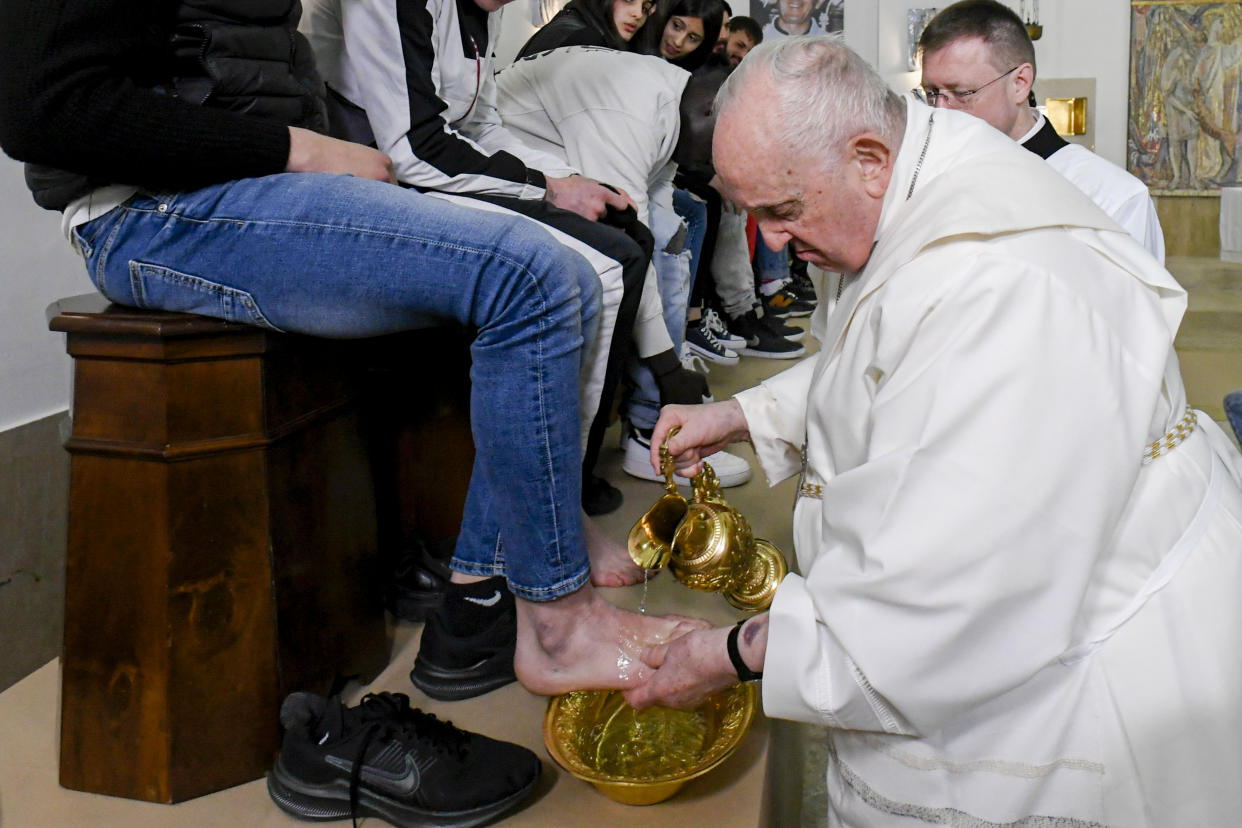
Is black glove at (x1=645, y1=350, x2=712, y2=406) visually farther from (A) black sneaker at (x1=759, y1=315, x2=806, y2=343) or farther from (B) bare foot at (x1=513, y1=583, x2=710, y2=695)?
(A) black sneaker at (x1=759, y1=315, x2=806, y2=343)

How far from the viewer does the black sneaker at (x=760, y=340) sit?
541cm

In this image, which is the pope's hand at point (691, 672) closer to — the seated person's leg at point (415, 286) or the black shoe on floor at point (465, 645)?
the seated person's leg at point (415, 286)

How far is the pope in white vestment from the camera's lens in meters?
1.16

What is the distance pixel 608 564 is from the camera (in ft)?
7.19

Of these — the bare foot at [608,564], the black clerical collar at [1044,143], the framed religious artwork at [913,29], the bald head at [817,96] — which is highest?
the framed religious artwork at [913,29]

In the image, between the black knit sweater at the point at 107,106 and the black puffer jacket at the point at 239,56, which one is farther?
the black puffer jacket at the point at 239,56

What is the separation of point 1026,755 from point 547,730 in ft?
2.26

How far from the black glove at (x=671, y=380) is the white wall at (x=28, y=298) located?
5.42 feet

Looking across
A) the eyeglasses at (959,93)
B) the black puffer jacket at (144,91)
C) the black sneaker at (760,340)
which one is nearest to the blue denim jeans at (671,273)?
the eyeglasses at (959,93)

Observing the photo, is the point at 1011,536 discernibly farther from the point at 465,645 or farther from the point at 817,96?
the point at 465,645

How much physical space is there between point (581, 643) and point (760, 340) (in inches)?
152

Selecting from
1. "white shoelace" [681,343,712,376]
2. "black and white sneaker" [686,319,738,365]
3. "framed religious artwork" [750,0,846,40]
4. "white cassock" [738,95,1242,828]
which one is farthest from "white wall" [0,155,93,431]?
"framed religious artwork" [750,0,846,40]

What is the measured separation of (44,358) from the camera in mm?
2576

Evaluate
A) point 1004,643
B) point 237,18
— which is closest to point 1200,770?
point 1004,643
